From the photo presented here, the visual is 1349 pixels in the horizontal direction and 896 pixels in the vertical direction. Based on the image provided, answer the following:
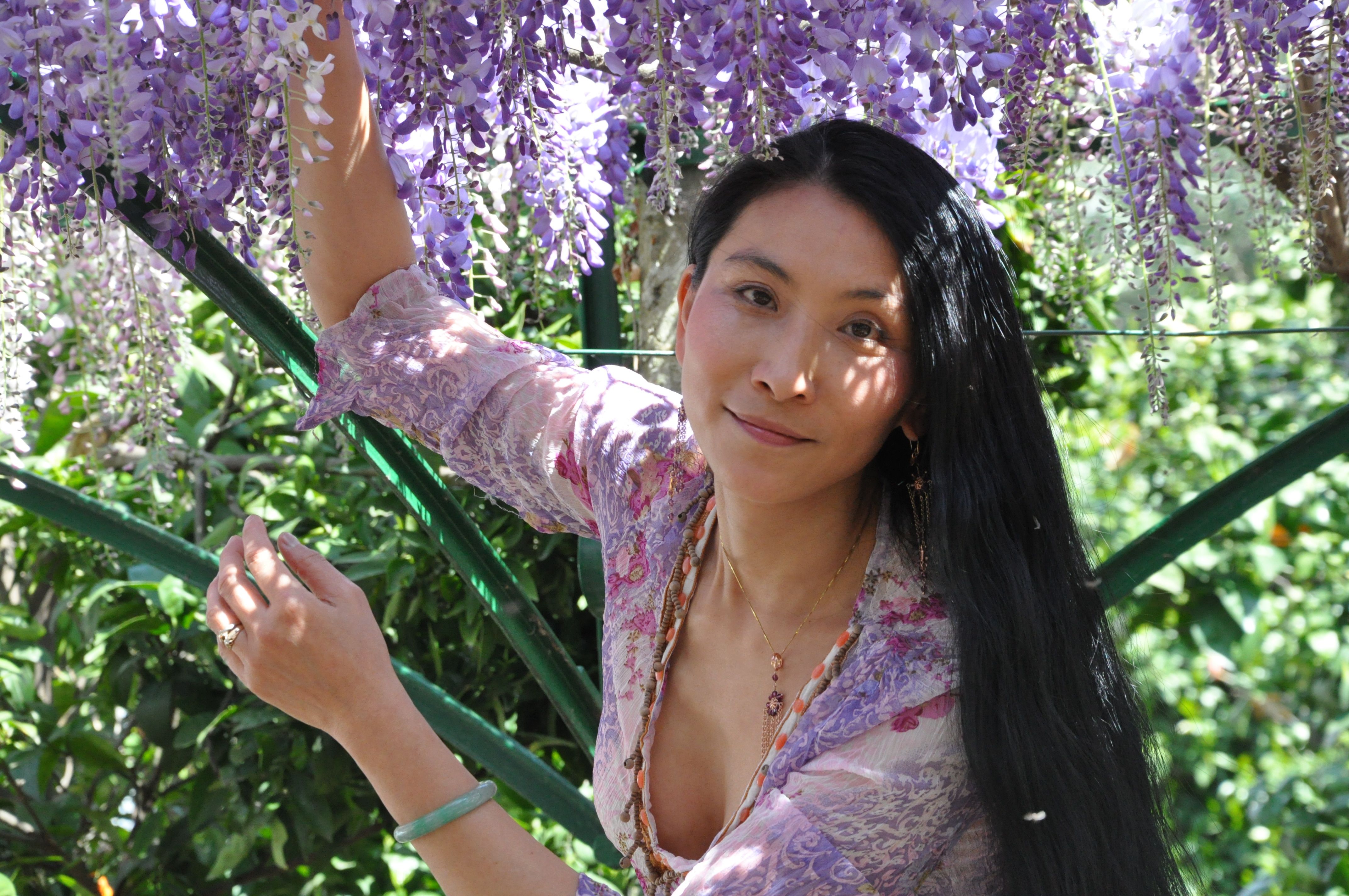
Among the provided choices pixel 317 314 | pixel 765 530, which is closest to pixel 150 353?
pixel 317 314

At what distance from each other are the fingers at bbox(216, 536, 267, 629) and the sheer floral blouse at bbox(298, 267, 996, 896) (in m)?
0.23

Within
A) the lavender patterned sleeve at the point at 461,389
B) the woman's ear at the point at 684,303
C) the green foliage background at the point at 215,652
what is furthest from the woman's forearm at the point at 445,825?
the green foliage background at the point at 215,652

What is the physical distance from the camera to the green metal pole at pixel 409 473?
1.33 meters

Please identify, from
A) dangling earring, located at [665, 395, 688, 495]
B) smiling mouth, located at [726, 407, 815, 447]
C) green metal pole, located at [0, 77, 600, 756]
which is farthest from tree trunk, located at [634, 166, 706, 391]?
smiling mouth, located at [726, 407, 815, 447]

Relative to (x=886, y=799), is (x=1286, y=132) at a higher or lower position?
higher

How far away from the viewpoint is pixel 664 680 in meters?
1.26

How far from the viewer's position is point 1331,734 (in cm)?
313

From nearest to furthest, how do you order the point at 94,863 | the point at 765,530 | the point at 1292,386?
the point at 765,530, the point at 94,863, the point at 1292,386

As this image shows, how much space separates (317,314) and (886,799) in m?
0.80

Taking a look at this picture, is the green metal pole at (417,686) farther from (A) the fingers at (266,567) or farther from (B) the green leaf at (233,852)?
(A) the fingers at (266,567)

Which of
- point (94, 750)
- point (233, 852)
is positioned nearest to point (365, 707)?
point (233, 852)

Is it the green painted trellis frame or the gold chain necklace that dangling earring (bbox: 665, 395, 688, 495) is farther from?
the green painted trellis frame

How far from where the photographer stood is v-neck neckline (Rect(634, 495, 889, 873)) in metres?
1.12

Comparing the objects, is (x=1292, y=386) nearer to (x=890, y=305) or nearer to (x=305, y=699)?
(x=890, y=305)
